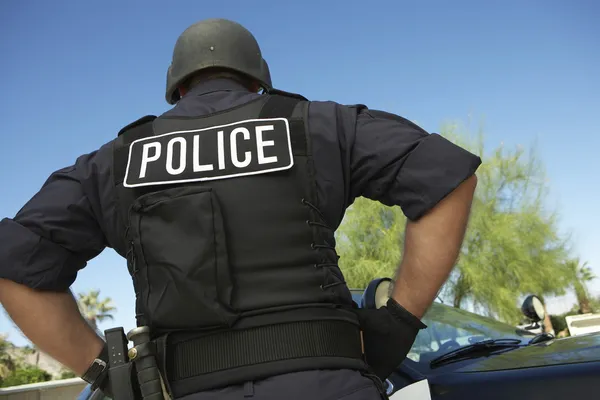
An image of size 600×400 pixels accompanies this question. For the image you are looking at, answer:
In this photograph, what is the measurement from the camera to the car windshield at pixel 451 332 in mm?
2635

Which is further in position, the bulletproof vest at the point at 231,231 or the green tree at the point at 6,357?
the green tree at the point at 6,357

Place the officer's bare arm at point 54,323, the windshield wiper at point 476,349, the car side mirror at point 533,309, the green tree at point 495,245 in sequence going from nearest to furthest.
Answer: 1. the officer's bare arm at point 54,323
2. the windshield wiper at point 476,349
3. the car side mirror at point 533,309
4. the green tree at point 495,245

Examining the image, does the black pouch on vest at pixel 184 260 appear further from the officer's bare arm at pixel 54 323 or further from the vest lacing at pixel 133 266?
the officer's bare arm at pixel 54 323

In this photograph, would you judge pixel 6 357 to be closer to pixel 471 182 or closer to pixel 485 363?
pixel 485 363

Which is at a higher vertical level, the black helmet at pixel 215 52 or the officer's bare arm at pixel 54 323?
the black helmet at pixel 215 52

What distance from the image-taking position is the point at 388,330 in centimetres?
169

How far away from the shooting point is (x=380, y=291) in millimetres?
1802

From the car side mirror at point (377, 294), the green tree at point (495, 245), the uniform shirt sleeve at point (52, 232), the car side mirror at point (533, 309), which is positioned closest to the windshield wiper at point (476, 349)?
the car side mirror at point (533, 309)

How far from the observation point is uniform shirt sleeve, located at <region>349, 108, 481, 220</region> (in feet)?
5.13

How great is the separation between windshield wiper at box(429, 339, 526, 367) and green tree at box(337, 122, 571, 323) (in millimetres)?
19433

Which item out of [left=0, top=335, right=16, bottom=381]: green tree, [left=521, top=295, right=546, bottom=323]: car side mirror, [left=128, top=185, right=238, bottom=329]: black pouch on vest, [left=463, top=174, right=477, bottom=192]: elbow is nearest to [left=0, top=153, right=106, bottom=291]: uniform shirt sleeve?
[left=128, top=185, right=238, bottom=329]: black pouch on vest

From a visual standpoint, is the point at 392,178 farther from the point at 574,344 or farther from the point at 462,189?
the point at 574,344

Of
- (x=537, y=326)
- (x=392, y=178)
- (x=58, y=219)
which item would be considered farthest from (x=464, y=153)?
(x=537, y=326)

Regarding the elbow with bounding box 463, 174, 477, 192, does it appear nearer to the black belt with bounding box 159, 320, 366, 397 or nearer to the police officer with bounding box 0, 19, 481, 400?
the police officer with bounding box 0, 19, 481, 400
